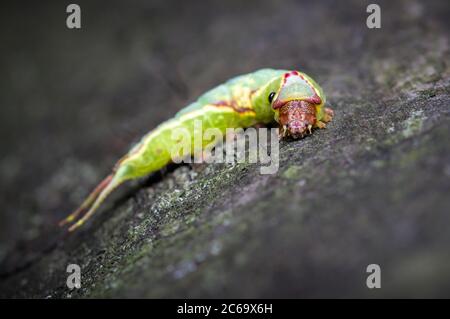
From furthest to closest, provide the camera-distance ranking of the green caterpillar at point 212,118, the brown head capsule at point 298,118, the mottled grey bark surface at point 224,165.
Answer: the green caterpillar at point 212,118 < the brown head capsule at point 298,118 < the mottled grey bark surface at point 224,165

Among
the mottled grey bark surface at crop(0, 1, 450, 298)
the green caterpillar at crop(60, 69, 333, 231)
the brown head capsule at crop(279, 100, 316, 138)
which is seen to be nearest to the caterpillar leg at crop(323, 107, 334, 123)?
the mottled grey bark surface at crop(0, 1, 450, 298)

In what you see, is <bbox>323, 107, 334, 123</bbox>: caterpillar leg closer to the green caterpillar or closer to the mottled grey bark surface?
the mottled grey bark surface

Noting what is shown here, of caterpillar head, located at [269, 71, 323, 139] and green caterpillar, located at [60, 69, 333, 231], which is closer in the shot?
caterpillar head, located at [269, 71, 323, 139]

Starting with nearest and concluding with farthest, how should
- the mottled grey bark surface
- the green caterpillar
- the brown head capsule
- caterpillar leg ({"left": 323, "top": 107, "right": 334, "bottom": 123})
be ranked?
the mottled grey bark surface < the brown head capsule < caterpillar leg ({"left": 323, "top": 107, "right": 334, "bottom": 123}) < the green caterpillar

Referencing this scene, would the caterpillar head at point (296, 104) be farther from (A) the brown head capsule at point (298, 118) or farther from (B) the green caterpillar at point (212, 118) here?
(B) the green caterpillar at point (212, 118)

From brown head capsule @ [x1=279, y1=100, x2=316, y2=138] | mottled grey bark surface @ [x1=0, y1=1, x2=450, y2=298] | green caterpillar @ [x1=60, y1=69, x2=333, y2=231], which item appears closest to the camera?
mottled grey bark surface @ [x1=0, y1=1, x2=450, y2=298]

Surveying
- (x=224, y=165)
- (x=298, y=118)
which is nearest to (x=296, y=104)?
(x=298, y=118)

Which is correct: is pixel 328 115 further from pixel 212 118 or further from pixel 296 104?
pixel 212 118

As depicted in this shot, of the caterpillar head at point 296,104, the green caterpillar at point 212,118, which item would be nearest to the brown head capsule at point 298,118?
the caterpillar head at point 296,104
